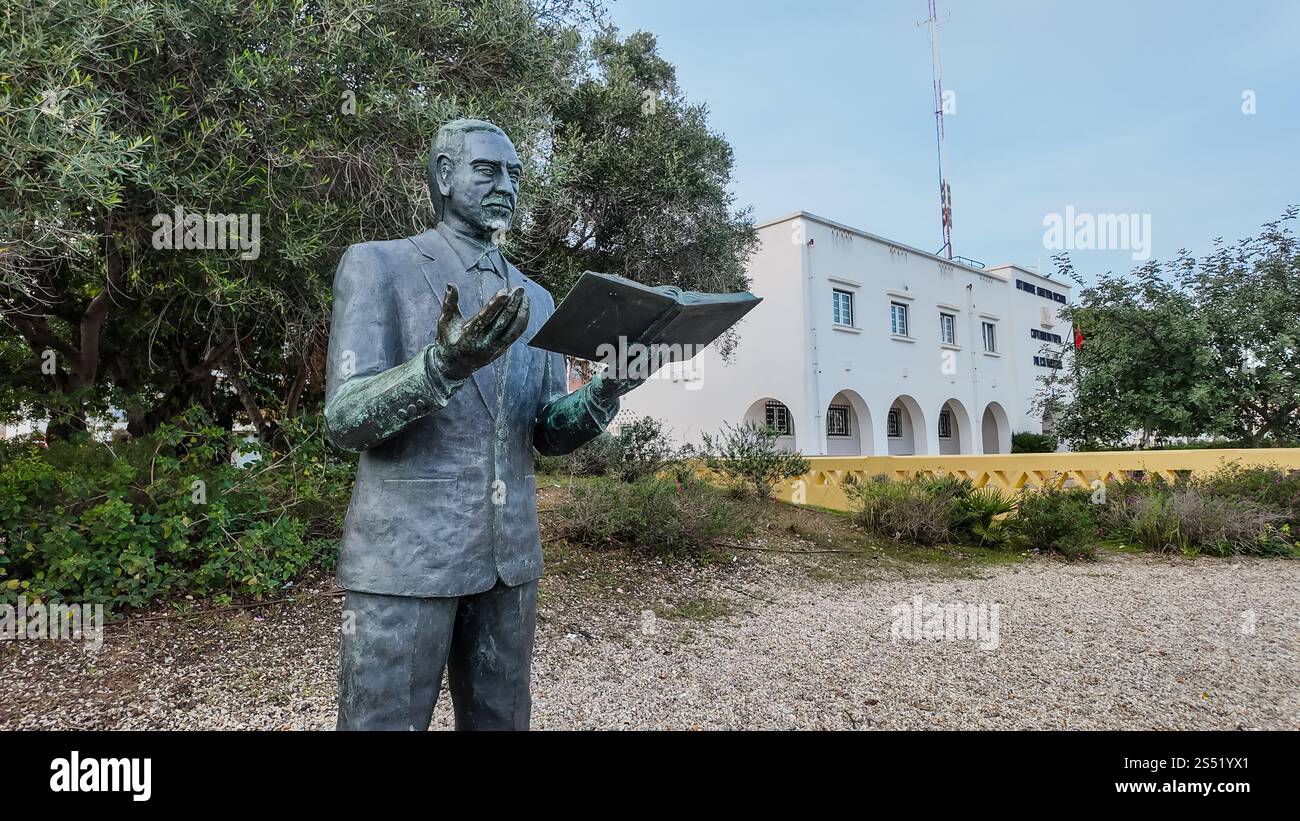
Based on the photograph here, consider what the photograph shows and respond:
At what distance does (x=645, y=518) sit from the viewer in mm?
7469

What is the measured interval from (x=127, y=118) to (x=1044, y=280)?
2805cm

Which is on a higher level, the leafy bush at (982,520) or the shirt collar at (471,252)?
the shirt collar at (471,252)

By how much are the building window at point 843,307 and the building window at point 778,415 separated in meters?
2.74

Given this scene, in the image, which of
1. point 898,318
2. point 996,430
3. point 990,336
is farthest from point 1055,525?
point 996,430

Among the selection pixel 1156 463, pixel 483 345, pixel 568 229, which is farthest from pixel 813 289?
pixel 483 345

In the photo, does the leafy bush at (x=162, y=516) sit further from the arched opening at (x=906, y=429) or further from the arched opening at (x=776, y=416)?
the arched opening at (x=906, y=429)

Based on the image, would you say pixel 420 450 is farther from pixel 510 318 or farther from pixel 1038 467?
pixel 1038 467

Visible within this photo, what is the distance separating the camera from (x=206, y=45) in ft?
14.4

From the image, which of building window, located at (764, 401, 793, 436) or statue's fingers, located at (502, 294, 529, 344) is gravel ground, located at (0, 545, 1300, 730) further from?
building window, located at (764, 401, 793, 436)

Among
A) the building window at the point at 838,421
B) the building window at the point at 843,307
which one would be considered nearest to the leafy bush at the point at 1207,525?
the building window at the point at 843,307

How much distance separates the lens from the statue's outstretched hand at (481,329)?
4.42 ft

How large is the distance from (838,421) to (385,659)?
19671 millimetres

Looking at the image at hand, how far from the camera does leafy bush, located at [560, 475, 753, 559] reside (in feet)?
24.4

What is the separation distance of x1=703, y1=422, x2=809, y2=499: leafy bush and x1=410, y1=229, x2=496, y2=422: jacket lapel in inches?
339
